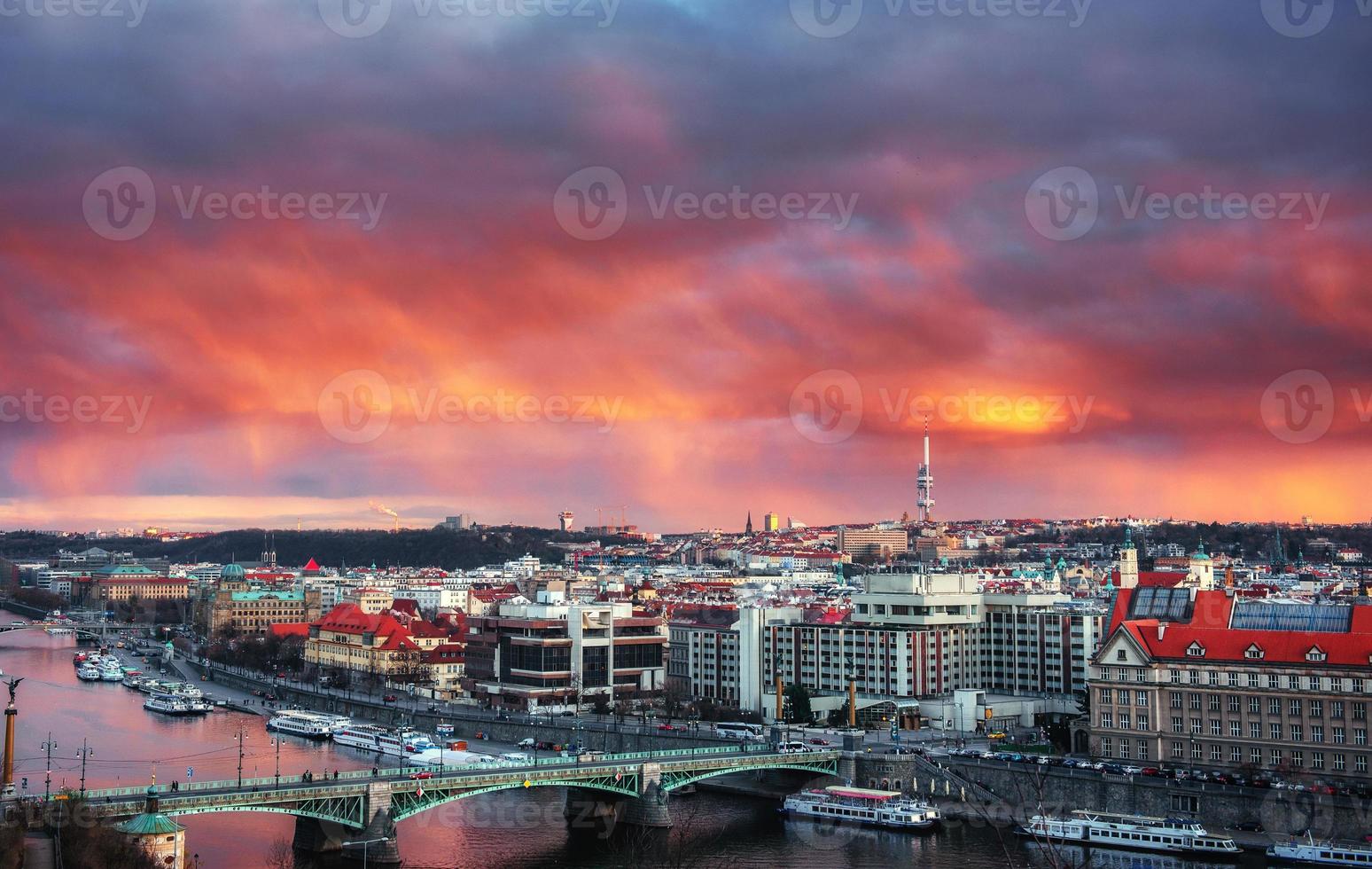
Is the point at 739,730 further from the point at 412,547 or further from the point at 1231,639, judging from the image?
the point at 412,547

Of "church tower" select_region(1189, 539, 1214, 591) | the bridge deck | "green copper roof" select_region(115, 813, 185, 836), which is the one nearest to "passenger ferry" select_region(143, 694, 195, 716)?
the bridge deck

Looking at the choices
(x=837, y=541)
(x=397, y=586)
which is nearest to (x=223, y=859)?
(x=397, y=586)

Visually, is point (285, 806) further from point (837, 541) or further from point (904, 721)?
point (837, 541)

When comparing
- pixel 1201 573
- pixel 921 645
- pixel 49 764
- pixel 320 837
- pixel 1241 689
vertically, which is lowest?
pixel 320 837

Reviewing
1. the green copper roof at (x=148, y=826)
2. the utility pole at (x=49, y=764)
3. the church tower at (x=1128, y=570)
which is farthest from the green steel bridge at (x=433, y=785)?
the church tower at (x=1128, y=570)

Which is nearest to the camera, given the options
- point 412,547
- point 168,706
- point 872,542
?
point 168,706

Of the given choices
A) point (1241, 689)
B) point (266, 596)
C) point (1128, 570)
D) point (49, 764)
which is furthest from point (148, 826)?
point (266, 596)

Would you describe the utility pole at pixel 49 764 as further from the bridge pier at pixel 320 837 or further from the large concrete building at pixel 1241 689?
the large concrete building at pixel 1241 689
